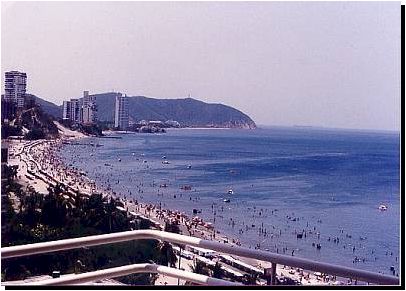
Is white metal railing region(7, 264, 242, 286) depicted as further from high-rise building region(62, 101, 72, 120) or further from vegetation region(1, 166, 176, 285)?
high-rise building region(62, 101, 72, 120)

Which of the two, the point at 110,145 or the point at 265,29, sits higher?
the point at 265,29

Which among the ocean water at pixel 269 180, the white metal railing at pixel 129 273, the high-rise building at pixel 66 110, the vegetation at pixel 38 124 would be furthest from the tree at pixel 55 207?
the white metal railing at pixel 129 273

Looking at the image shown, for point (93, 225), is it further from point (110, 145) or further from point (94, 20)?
point (94, 20)

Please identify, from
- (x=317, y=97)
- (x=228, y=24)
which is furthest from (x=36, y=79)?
(x=317, y=97)

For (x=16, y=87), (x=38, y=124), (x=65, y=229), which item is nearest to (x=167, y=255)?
(x=65, y=229)

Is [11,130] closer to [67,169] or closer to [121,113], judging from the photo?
[121,113]
